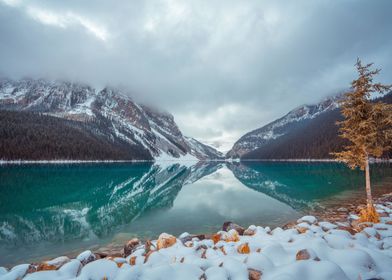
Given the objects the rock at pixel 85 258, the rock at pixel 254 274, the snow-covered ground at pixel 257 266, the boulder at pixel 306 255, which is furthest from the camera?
the rock at pixel 85 258

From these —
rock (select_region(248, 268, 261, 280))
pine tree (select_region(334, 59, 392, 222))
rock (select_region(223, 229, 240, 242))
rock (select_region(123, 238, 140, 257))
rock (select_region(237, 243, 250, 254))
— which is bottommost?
rock (select_region(123, 238, 140, 257))

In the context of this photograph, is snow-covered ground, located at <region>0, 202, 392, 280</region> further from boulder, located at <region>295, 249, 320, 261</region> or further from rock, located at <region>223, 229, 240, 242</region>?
rock, located at <region>223, 229, 240, 242</region>

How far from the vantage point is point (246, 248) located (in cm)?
864

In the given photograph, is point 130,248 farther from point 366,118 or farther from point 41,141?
point 41,141

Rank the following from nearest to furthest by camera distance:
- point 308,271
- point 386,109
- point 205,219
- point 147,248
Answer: point 308,271, point 147,248, point 386,109, point 205,219

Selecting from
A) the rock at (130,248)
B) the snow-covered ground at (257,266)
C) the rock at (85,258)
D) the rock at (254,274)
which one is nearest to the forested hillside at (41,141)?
the rock at (130,248)

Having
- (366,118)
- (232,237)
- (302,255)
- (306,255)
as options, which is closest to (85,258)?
(232,237)

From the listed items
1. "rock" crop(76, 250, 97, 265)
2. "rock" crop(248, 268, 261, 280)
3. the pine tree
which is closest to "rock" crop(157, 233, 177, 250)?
"rock" crop(76, 250, 97, 265)

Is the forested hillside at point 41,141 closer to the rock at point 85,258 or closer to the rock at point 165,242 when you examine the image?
the rock at point 85,258

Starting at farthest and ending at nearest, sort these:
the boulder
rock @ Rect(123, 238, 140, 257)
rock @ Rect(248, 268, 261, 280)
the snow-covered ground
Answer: rock @ Rect(123, 238, 140, 257) < the boulder < rock @ Rect(248, 268, 261, 280) < the snow-covered ground

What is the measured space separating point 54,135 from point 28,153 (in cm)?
2738

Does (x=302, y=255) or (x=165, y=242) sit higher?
(x=302, y=255)

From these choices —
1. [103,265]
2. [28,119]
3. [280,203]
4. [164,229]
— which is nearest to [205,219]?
[164,229]

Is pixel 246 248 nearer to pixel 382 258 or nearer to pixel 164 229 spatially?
pixel 382 258
